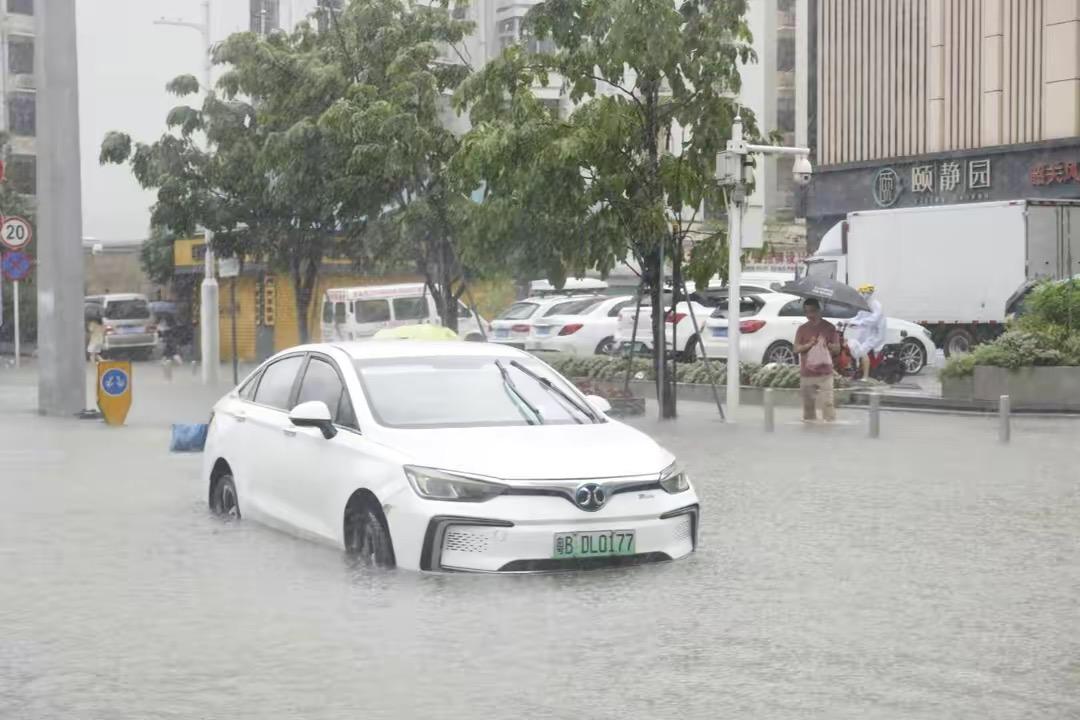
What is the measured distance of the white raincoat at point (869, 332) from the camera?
100 ft

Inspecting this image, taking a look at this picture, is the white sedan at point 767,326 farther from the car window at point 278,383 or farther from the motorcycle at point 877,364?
the car window at point 278,383

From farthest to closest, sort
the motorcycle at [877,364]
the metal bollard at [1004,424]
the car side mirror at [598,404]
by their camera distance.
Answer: the motorcycle at [877,364], the metal bollard at [1004,424], the car side mirror at [598,404]

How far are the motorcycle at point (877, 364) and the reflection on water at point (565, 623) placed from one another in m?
16.8

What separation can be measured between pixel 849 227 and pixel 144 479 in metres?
27.6

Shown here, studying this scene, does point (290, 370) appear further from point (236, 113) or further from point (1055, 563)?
point (236, 113)

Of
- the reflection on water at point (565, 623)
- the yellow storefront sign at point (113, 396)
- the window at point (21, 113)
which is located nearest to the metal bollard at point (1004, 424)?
the reflection on water at point (565, 623)

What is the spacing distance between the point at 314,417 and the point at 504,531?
154cm

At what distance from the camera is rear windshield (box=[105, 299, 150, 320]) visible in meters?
56.7

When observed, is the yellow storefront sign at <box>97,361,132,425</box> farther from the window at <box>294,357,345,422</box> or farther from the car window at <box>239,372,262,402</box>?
the window at <box>294,357,345,422</box>

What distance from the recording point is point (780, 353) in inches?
→ 1286

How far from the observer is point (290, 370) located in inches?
476

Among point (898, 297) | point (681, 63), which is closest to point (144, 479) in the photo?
point (681, 63)

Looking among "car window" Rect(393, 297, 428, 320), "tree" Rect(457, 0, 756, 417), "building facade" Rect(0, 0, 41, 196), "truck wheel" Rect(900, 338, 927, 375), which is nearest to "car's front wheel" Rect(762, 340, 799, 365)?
"truck wheel" Rect(900, 338, 927, 375)

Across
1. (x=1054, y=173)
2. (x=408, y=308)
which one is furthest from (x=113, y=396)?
(x=1054, y=173)
